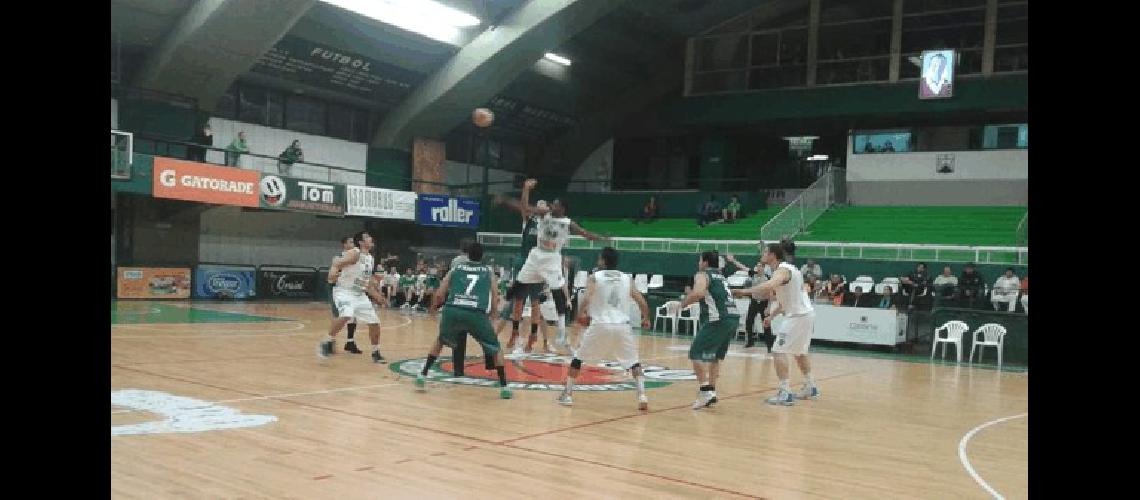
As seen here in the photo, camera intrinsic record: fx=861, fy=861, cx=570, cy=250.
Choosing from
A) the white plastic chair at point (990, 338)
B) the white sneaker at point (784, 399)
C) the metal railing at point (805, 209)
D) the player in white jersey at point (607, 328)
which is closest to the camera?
the player in white jersey at point (607, 328)

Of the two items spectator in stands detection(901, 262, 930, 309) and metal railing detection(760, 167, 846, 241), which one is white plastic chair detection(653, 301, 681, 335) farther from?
spectator in stands detection(901, 262, 930, 309)

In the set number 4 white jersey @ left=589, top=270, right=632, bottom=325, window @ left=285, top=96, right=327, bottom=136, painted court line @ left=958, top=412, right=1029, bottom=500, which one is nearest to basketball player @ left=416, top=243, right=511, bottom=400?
number 4 white jersey @ left=589, top=270, right=632, bottom=325

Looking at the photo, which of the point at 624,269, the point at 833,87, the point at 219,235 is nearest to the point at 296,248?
the point at 219,235

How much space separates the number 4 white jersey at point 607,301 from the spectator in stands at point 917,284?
11.4m

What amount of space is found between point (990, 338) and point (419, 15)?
55.8 ft

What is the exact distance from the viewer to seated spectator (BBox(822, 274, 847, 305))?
61.0 ft

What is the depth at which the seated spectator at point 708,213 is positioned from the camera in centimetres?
2762

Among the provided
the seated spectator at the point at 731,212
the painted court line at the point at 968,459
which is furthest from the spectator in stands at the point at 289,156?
the painted court line at the point at 968,459

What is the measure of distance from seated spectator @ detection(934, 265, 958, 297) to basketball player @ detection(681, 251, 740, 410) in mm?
10517

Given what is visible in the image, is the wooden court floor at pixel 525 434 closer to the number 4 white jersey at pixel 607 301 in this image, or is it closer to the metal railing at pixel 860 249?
the number 4 white jersey at pixel 607 301

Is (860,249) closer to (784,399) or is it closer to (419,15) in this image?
(784,399)
